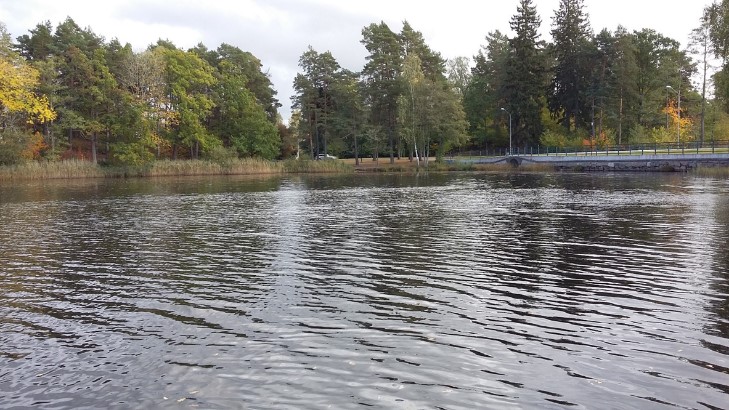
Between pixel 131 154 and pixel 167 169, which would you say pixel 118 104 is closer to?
pixel 131 154

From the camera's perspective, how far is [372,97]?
94.6m

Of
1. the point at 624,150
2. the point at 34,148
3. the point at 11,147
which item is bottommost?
the point at 624,150

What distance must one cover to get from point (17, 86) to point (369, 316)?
65.5 metres

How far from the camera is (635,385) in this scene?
7.41 metres

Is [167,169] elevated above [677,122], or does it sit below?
below

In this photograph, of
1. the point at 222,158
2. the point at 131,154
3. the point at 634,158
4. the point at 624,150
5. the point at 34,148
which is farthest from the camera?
the point at 222,158

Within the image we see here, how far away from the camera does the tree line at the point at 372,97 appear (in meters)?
75.6

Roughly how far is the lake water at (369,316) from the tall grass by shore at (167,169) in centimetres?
4324

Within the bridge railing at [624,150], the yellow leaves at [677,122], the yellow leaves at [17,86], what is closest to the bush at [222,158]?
the yellow leaves at [17,86]

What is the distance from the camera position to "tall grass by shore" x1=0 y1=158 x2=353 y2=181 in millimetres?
60625

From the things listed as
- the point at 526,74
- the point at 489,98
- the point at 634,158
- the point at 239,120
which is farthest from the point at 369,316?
the point at 489,98

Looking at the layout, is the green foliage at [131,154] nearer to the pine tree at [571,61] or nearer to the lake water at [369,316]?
the lake water at [369,316]

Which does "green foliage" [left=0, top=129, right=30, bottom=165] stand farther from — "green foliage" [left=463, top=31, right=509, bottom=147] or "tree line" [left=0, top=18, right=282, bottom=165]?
"green foliage" [left=463, top=31, right=509, bottom=147]

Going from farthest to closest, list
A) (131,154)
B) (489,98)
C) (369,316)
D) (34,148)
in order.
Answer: (489,98) < (131,154) < (34,148) < (369,316)
